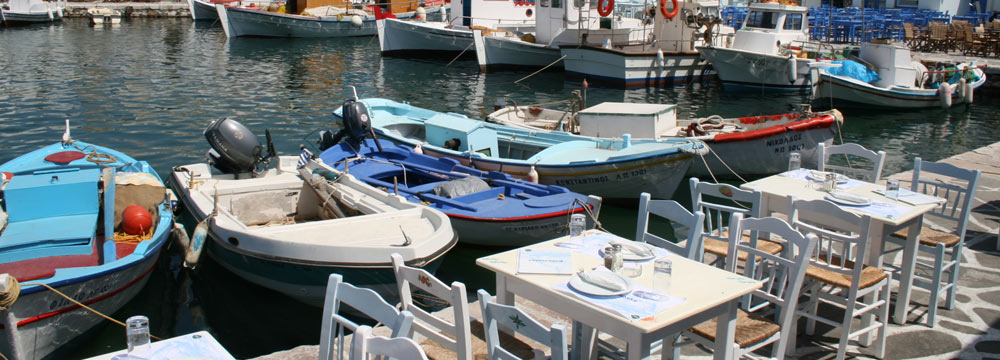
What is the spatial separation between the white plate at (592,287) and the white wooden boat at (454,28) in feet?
84.5

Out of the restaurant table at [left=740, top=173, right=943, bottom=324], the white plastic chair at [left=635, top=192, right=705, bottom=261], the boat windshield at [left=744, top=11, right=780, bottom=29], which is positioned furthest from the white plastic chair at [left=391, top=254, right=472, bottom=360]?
the boat windshield at [left=744, top=11, right=780, bottom=29]

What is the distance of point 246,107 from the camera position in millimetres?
18641

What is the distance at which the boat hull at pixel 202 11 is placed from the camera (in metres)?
42.8

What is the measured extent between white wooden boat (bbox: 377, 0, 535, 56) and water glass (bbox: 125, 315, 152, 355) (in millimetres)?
26238

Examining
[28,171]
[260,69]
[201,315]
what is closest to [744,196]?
[201,315]

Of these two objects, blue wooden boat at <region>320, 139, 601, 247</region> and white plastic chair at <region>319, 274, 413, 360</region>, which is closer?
white plastic chair at <region>319, 274, 413, 360</region>

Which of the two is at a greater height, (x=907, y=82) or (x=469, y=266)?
(x=907, y=82)

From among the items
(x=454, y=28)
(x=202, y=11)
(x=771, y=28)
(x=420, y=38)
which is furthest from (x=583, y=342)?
(x=202, y=11)

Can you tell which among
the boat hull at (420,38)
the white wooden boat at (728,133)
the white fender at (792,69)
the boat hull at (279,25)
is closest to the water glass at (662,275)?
the white wooden boat at (728,133)

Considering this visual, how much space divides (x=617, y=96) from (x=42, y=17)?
3312cm

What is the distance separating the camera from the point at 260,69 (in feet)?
83.9

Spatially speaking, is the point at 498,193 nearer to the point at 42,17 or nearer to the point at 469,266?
the point at 469,266

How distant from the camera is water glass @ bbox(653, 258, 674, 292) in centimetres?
373

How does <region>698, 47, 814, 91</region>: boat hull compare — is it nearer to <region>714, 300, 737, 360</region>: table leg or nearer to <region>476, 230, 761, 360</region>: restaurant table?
<region>476, 230, 761, 360</region>: restaurant table
